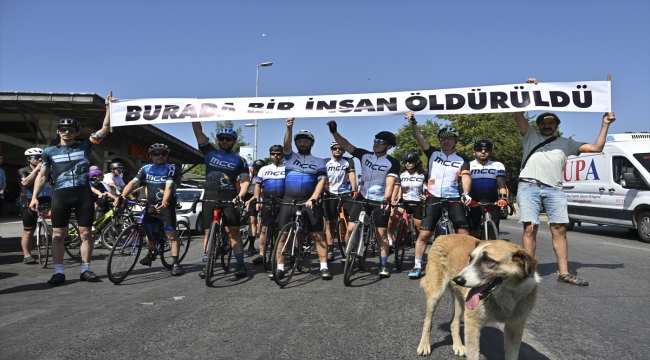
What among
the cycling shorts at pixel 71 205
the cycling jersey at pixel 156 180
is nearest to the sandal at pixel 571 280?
the cycling jersey at pixel 156 180

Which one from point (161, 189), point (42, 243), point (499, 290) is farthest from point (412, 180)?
point (42, 243)

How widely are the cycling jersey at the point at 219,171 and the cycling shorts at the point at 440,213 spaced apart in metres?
2.86

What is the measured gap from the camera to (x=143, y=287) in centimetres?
600

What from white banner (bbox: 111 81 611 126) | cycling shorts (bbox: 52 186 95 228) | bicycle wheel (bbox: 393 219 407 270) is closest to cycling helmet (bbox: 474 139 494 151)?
white banner (bbox: 111 81 611 126)

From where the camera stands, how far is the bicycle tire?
19.5 ft

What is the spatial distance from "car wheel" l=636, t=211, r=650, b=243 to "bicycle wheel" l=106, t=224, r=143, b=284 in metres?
12.3

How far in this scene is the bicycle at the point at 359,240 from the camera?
6.00 metres

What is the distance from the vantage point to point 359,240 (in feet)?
21.0

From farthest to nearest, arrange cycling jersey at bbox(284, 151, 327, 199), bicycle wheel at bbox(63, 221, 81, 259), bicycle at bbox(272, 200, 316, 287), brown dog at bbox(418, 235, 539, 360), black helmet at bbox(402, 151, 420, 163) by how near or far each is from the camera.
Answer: black helmet at bbox(402, 151, 420, 163) < bicycle wheel at bbox(63, 221, 81, 259) < cycling jersey at bbox(284, 151, 327, 199) < bicycle at bbox(272, 200, 316, 287) < brown dog at bbox(418, 235, 539, 360)

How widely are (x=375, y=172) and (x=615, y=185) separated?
973 centimetres

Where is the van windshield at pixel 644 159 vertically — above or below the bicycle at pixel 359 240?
above

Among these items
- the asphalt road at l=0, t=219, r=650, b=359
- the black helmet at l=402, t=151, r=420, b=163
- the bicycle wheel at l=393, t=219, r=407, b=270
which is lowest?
the asphalt road at l=0, t=219, r=650, b=359

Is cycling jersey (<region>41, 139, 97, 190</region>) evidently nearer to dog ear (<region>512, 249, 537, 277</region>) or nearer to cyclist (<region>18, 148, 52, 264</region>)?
cyclist (<region>18, 148, 52, 264</region>)

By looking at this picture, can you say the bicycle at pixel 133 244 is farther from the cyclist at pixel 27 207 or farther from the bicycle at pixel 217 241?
the cyclist at pixel 27 207
